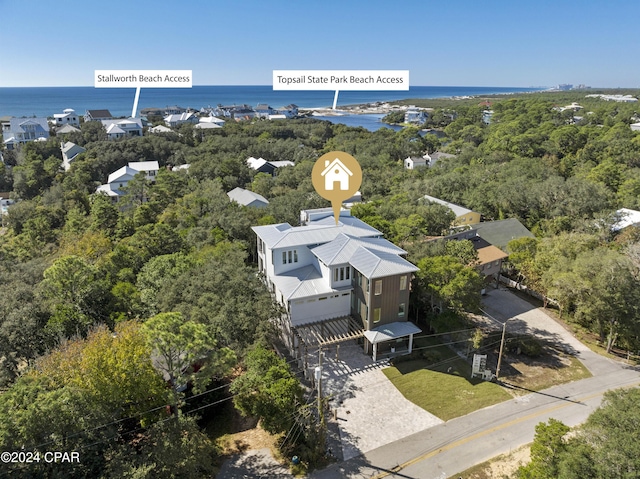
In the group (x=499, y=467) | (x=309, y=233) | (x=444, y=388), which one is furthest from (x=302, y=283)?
(x=499, y=467)

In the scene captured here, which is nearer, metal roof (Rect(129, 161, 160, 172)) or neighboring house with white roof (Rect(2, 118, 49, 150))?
metal roof (Rect(129, 161, 160, 172))

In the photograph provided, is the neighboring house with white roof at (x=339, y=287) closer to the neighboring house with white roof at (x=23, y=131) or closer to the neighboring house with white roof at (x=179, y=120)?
the neighboring house with white roof at (x=23, y=131)

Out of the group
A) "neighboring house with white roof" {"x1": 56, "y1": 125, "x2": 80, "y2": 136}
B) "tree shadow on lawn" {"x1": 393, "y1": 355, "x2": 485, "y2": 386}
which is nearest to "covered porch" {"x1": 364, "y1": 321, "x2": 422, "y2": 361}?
"tree shadow on lawn" {"x1": 393, "y1": 355, "x2": 485, "y2": 386}

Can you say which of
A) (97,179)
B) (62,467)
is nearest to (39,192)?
(97,179)

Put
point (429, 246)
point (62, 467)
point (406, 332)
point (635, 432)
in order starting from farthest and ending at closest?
1. point (429, 246)
2. point (406, 332)
3. point (62, 467)
4. point (635, 432)

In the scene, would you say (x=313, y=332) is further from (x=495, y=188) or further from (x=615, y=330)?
(x=495, y=188)

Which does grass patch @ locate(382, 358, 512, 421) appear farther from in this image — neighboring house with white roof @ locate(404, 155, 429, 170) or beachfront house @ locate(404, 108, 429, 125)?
beachfront house @ locate(404, 108, 429, 125)
